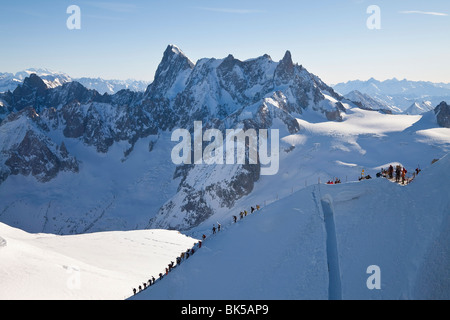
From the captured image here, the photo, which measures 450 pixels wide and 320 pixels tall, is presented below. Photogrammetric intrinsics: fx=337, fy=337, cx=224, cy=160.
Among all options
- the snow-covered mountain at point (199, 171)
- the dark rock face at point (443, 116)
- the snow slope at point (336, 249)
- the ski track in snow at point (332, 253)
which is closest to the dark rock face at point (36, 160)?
the snow-covered mountain at point (199, 171)

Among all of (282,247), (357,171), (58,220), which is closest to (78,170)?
(58,220)

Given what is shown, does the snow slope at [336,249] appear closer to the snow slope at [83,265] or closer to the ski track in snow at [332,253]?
the ski track in snow at [332,253]

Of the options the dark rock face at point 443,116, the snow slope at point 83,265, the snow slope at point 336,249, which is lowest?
the snow slope at point 83,265

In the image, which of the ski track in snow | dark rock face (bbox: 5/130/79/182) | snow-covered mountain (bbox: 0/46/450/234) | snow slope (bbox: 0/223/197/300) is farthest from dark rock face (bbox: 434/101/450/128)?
dark rock face (bbox: 5/130/79/182)

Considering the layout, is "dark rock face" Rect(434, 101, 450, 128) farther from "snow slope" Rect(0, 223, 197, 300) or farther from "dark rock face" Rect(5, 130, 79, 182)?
"dark rock face" Rect(5, 130, 79, 182)

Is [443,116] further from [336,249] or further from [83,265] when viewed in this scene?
[83,265]

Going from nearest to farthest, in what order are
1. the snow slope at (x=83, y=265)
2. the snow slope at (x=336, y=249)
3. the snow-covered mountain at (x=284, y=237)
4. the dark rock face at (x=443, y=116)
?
the snow slope at (x=336, y=249), the snow-covered mountain at (x=284, y=237), the snow slope at (x=83, y=265), the dark rock face at (x=443, y=116)
